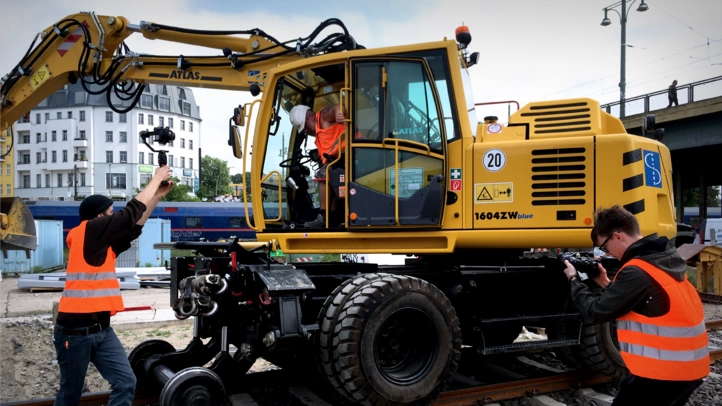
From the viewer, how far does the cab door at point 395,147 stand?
5.16 metres

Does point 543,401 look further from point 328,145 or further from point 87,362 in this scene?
point 87,362

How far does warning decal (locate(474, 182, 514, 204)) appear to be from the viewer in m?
5.16

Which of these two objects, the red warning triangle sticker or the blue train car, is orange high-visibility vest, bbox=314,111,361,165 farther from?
the blue train car

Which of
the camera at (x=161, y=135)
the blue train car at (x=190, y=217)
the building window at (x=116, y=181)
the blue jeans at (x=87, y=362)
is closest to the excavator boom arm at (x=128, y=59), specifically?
the camera at (x=161, y=135)

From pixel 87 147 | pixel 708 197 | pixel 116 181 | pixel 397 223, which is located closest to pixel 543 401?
pixel 397 223

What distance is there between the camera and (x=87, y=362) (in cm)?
399

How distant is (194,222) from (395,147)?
102 ft

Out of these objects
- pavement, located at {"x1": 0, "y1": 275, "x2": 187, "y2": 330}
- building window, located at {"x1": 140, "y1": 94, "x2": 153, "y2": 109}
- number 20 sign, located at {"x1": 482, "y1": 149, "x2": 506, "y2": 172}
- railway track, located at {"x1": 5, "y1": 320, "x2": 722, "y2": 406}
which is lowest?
pavement, located at {"x1": 0, "y1": 275, "x2": 187, "y2": 330}

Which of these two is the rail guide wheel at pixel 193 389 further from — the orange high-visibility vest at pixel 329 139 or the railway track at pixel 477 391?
the orange high-visibility vest at pixel 329 139

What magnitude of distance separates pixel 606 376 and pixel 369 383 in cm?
314

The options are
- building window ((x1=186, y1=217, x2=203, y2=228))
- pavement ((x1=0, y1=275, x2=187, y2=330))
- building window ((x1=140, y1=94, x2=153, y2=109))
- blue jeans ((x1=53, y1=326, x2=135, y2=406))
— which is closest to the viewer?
blue jeans ((x1=53, y1=326, x2=135, y2=406))

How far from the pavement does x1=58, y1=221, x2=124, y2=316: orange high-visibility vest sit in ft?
19.1

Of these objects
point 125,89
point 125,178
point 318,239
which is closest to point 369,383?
point 318,239

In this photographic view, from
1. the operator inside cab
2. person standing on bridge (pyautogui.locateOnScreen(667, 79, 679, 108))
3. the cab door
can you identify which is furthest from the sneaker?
person standing on bridge (pyautogui.locateOnScreen(667, 79, 679, 108))
